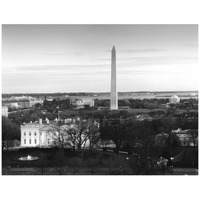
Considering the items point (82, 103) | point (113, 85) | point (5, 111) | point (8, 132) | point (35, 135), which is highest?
point (113, 85)

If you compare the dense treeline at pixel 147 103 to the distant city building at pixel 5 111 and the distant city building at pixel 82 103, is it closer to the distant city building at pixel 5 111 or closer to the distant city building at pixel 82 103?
the distant city building at pixel 82 103

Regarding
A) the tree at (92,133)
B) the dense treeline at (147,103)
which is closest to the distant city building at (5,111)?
the tree at (92,133)

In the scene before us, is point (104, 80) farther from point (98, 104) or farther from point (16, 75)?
point (16, 75)

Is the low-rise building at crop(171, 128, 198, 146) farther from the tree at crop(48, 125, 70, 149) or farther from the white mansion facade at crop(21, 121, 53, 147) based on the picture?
the white mansion facade at crop(21, 121, 53, 147)

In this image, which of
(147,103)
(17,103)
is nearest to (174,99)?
(147,103)

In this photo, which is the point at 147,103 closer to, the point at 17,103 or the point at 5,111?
the point at 17,103

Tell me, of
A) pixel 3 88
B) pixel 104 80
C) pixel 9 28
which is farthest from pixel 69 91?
pixel 9 28
